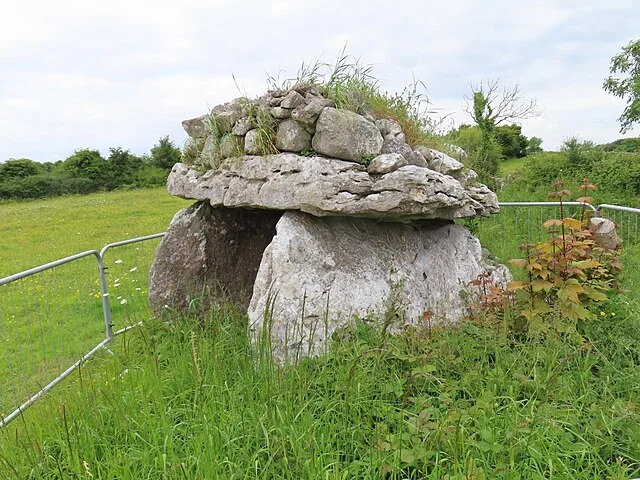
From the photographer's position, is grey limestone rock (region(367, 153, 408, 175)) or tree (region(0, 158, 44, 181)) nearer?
grey limestone rock (region(367, 153, 408, 175))

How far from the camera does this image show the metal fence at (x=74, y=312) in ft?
15.6

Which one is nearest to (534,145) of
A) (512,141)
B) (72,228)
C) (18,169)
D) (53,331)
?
(512,141)

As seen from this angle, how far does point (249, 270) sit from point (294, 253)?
4.85 ft

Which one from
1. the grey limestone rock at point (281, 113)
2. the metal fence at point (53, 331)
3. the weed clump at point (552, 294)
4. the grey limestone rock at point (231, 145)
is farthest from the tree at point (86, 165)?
the weed clump at point (552, 294)

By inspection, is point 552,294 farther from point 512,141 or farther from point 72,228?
point 512,141

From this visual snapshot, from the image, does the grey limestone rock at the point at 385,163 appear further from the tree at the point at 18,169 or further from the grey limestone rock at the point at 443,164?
the tree at the point at 18,169

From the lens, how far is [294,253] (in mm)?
4316

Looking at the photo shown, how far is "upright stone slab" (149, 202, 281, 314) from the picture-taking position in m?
5.40

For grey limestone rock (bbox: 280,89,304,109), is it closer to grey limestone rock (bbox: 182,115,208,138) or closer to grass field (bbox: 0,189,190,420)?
grey limestone rock (bbox: 182,115,208,138)

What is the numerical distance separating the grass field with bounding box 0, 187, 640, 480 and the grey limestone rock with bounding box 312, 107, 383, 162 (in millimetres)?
1506

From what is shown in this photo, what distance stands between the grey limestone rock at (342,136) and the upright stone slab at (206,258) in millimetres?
1530

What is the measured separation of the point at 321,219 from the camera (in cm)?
464

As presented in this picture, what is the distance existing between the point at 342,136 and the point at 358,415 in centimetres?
240

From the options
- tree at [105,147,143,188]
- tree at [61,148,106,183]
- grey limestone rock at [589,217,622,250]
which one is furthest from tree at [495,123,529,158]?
tree at [61,148,106,183]
